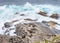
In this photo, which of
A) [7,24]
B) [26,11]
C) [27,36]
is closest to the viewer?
[27,36]

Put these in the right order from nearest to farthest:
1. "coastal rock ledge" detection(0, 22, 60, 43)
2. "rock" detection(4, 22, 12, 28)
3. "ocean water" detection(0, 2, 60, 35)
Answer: "coastal rock ledge" detection(0, 22, 60, 43)
"rock" detection(4, 22, 12, 28)
"ocean water" detection(0, 2, 60, 35)

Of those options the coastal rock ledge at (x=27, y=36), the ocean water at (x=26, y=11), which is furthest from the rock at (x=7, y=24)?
the coastal rock ledge at (x=27, y=36)

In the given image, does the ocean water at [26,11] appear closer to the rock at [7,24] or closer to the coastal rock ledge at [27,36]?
the rock at [7,24]

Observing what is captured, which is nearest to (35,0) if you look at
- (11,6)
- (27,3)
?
(27,3)

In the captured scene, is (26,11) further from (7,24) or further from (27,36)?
(27,36)

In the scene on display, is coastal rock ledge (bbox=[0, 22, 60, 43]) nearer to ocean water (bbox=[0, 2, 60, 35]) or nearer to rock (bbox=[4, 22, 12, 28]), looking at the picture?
rock (bbox=[4, 22, 12, 28])

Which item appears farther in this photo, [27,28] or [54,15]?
[54,15]

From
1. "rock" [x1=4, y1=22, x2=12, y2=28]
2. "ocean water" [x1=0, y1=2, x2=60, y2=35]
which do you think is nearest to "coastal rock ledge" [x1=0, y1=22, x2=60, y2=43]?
"rock" [x1=4, y1=22, x2=12, y2=28]

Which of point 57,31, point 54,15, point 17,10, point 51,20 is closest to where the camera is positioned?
point 57,31

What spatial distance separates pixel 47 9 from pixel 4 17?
1161 mm

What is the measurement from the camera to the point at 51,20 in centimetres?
365

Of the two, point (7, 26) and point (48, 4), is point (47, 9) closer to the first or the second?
point (48, 4)

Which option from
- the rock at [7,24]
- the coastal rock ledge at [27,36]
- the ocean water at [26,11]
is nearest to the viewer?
the coastal rock ledge at [27,36]

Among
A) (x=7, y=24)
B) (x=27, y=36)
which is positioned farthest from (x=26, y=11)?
(x=27, y=36)
